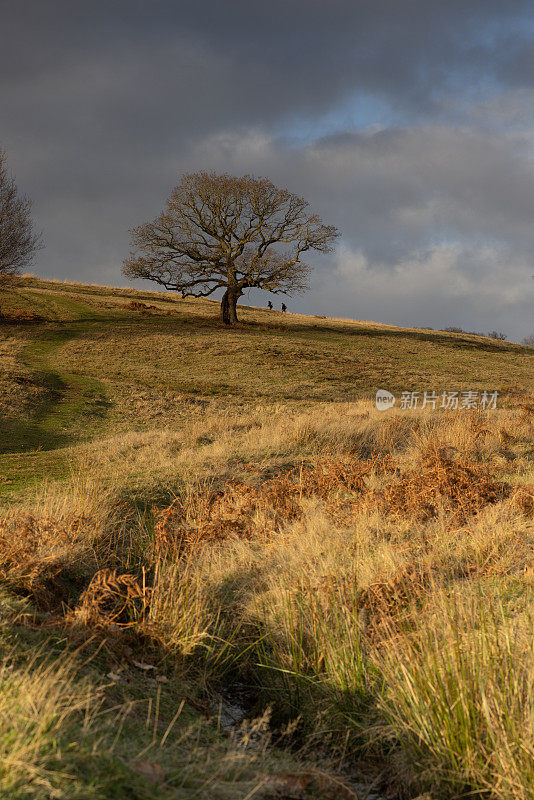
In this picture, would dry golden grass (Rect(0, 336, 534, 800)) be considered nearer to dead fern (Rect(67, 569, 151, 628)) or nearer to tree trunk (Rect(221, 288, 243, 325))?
dead fern (Rect(67, 569, 151, 628))

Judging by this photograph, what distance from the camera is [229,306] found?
40.5 metres

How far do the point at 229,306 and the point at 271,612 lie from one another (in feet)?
121

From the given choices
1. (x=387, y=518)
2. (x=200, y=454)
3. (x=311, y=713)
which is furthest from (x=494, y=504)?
(x=200, y=454)

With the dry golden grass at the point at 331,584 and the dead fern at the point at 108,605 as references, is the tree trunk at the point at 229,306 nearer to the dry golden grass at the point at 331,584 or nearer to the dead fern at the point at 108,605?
the dry golden grass at the point at 331,584

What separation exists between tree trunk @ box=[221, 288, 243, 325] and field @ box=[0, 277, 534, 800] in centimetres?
2709

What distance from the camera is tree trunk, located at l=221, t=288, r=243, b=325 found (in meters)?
40.2

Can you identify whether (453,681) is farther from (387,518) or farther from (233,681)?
(387,518)

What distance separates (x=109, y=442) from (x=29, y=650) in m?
9.45

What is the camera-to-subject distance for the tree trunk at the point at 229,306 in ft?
132

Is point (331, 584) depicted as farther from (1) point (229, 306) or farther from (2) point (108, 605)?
(1) point (229, 306)
